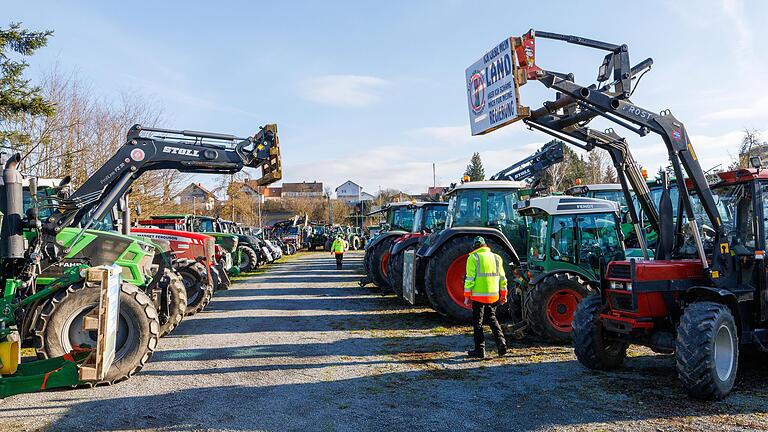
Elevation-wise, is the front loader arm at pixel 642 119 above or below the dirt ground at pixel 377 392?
above

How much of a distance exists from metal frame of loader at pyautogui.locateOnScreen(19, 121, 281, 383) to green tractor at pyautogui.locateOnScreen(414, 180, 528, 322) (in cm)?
302

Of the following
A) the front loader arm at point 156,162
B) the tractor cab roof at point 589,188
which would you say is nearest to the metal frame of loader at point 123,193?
the front loader arm at point 156,162

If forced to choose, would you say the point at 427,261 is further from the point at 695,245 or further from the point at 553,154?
the point at 553,154

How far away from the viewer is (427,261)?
1032 centimetres

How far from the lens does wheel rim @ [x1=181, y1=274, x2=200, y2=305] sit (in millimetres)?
11266

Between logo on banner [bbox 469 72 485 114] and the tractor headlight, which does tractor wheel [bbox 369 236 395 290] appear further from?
the tractor headlight

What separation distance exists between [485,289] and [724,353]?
281 cm

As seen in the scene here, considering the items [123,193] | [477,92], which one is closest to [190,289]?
[123,193]

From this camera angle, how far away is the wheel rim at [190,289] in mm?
11266

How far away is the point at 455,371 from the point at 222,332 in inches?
170

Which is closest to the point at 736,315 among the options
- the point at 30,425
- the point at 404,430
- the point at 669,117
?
the point at 669,117

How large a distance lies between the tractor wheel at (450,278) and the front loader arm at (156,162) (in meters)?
3.08

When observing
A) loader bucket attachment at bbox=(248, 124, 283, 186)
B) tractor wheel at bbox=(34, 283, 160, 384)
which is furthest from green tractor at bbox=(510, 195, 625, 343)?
tractor wheel at bbox=(34, 283, 160, 384)

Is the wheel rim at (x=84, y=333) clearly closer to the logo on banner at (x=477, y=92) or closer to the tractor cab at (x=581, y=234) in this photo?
the logo on banner at (x=477, y=92)
